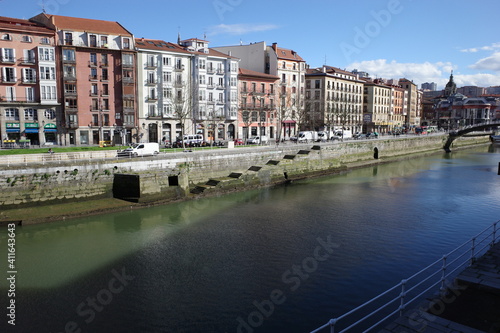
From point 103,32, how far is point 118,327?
52.5 metres

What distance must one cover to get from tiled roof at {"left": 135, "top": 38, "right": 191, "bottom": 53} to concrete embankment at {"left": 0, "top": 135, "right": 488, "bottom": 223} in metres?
27.3

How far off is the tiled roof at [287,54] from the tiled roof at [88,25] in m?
33.4

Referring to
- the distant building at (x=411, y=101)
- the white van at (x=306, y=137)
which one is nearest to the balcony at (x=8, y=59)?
the white van at (x=306, y=137)

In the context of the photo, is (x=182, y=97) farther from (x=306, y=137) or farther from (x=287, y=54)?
(x=287, y=54)

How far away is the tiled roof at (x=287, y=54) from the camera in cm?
8200

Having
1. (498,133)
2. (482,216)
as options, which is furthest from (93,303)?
(498,133)

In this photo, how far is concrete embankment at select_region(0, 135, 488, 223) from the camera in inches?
1118

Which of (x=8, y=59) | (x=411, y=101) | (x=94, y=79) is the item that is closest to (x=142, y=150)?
(x=94, y=79)

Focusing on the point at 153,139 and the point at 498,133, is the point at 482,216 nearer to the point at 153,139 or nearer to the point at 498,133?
the point at 153,139

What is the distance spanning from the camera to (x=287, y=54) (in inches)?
3356

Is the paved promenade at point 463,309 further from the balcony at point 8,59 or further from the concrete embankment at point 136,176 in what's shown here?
the balcony at point 8,59

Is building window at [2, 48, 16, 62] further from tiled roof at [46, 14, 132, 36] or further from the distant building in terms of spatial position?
the distant building

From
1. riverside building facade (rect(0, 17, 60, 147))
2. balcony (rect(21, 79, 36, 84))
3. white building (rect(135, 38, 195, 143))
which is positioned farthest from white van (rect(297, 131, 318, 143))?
balcony (rect(21, 79, 36, 84))

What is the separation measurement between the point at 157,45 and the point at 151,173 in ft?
121
